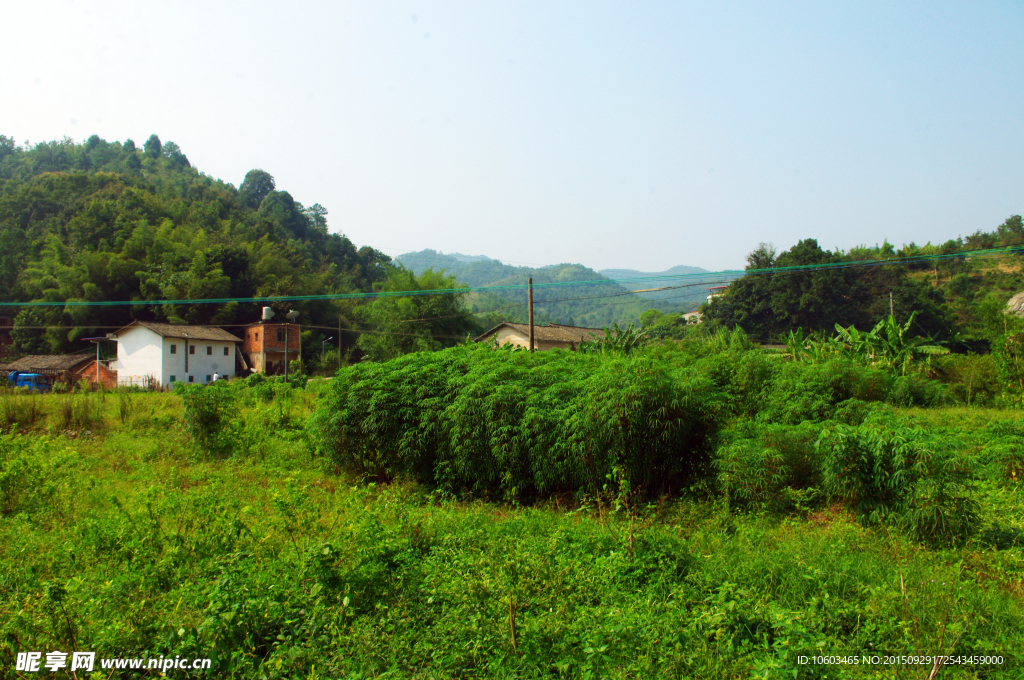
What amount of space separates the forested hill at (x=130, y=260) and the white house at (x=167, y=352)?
473cm

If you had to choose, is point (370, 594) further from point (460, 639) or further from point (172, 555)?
point (172, 555)

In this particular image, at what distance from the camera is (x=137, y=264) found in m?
43.0

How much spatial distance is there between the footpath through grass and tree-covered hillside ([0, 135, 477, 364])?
3157cm

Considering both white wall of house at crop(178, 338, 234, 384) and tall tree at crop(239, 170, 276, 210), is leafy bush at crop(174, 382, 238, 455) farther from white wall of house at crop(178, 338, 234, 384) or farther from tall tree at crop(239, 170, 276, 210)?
tall tree at crop(239, 170, 276, 210)

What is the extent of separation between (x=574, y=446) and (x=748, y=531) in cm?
248

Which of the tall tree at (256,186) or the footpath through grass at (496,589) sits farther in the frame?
the tall tree at (256,186)

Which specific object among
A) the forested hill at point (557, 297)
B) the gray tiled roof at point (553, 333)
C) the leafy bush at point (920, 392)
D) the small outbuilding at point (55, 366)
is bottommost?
the small outbuilding at point (55, 366)

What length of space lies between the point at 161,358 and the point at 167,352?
1.68 ft

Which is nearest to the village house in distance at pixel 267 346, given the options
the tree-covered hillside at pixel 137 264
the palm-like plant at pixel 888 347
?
the tree-covered hillside at pixel 137 264

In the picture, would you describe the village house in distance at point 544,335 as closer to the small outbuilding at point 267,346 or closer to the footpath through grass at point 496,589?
the small outbuilding at point 267,346

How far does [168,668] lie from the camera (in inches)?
151

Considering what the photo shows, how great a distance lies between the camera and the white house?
114 ft

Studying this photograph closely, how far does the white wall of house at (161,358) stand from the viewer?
1371 inches

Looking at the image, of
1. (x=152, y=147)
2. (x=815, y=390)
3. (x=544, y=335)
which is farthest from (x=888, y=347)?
(x=152, y=147)
